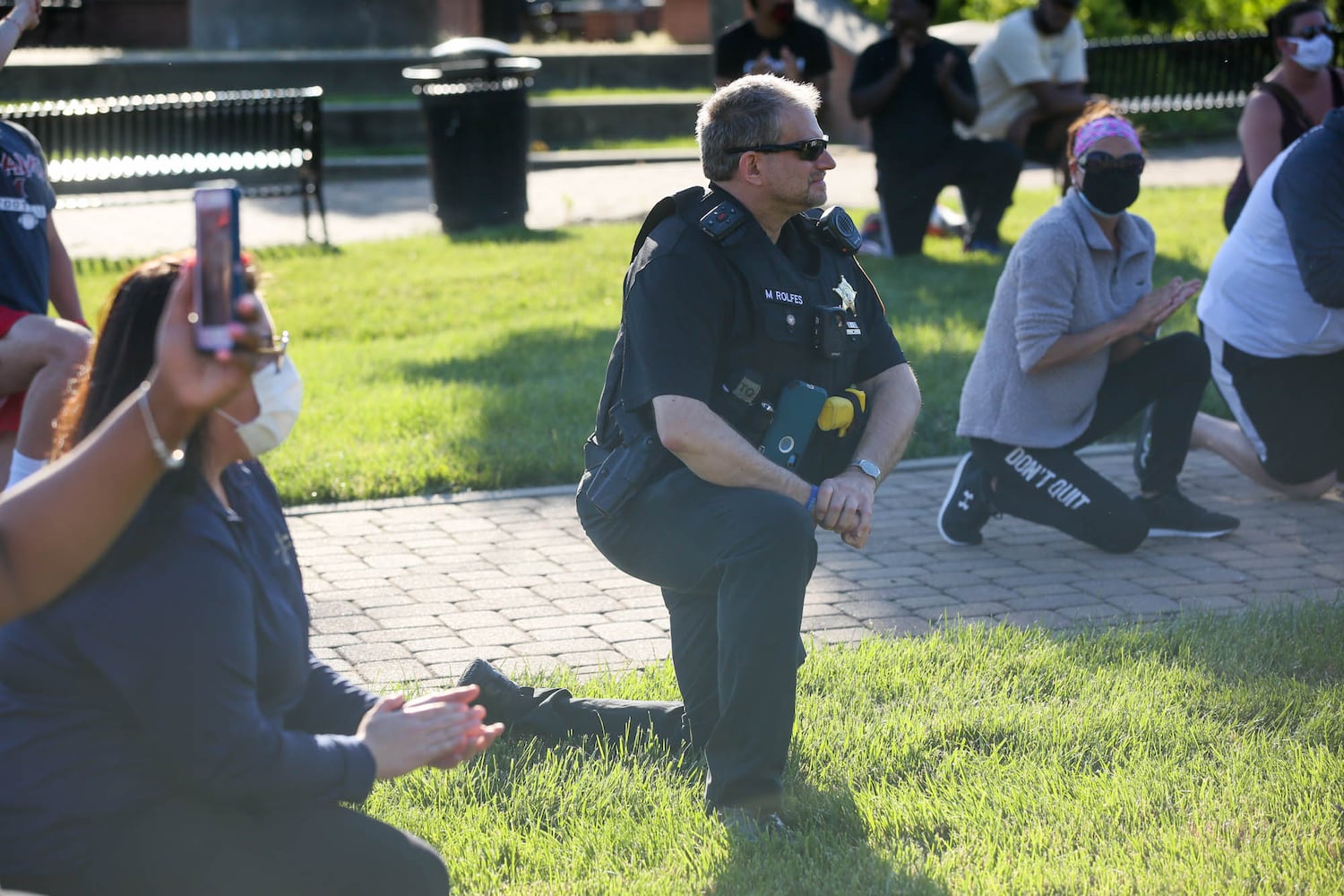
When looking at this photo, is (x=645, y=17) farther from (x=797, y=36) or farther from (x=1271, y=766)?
(x=1271, y=766)

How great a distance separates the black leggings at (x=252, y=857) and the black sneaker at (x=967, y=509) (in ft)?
11.5

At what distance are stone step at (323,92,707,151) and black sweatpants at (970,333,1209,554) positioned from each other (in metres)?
12.6

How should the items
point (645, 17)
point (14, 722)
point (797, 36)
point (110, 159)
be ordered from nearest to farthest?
point (14, 722) → point (797, 36) → point (110, 159) → point (645, 17)

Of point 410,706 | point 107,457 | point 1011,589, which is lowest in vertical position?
point 1011,589

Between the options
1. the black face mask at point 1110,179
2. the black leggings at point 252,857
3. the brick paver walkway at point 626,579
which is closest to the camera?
the black leggings at point 252,857

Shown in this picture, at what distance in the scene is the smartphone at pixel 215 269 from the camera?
6.71 ft

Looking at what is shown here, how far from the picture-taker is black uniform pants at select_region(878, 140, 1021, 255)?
11188 millimetres

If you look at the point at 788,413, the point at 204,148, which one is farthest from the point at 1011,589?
the point at 204,148

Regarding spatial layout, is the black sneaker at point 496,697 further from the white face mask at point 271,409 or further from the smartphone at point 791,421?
the white face mask at point 271,409

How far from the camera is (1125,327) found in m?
5.72

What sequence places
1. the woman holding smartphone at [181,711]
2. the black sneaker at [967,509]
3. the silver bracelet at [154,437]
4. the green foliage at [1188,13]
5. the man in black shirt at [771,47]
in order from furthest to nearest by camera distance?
the green foliage at [1188,13] → the man in black shirt at [771,47] → the black sneaker at [967,509] → the woman holding smartphone at [181,711] → the silver bracelet at [154,437]

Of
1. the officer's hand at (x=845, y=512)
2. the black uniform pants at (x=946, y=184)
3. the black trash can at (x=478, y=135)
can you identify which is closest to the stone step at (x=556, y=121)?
the black trash can at (x=478, y=135)

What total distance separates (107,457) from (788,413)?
202cm

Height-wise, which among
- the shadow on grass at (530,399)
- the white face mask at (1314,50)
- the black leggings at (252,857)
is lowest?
the shadow on grass at (530,399)
